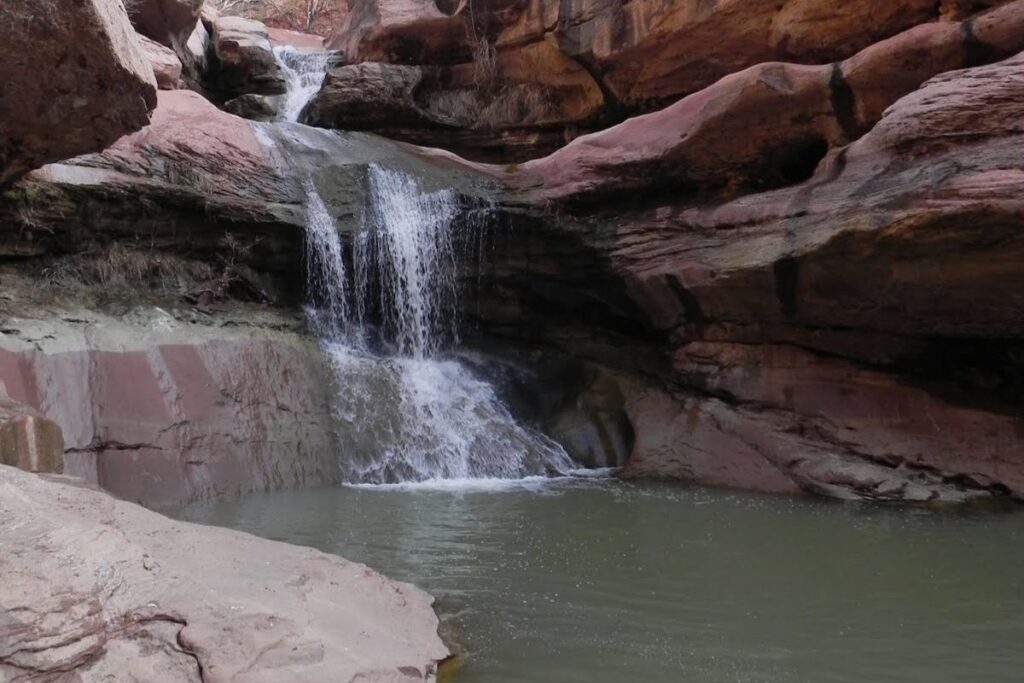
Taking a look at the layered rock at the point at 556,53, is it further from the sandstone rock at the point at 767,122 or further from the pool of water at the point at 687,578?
the pool of water at the point at 687,578

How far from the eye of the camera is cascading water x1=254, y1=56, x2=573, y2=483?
361 inches

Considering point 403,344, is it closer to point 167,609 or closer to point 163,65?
point 163,65

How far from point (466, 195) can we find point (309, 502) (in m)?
5.09

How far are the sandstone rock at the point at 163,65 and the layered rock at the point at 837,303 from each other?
17.7ft

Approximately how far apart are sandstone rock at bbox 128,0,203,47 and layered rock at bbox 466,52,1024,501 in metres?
7.02

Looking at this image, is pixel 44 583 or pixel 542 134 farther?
pixel 542 134

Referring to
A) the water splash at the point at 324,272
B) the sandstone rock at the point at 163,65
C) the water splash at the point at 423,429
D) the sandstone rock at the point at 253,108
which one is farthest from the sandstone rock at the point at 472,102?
the water splash at the point at 423,429

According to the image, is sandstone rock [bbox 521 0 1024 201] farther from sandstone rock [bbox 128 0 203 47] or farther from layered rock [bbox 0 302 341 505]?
sandstone rock [bbox 128 0 203 47]

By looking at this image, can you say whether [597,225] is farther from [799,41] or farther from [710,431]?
[799,41]

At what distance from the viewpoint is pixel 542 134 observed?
1462 cm

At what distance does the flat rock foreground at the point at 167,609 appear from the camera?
226 centimetres

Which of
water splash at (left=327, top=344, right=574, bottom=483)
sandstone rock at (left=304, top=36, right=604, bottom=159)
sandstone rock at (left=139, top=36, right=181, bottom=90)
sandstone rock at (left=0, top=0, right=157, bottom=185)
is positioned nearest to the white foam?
water splash at (left=327, top=344, right=574, bottom=483)

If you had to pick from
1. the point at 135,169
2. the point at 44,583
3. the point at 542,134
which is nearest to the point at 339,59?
the point at 542,134

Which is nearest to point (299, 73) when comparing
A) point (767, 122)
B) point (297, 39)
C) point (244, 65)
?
point (244, 65)
